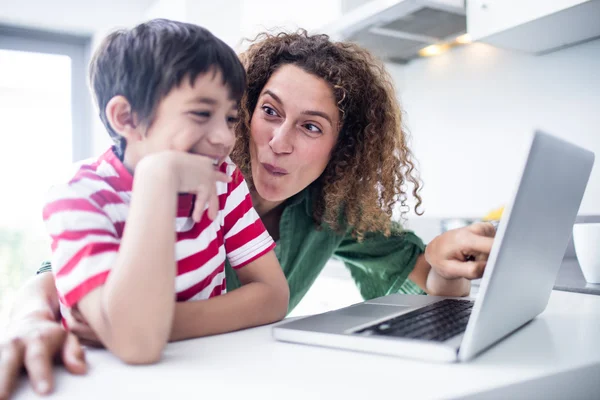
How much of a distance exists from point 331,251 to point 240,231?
2.11 ft

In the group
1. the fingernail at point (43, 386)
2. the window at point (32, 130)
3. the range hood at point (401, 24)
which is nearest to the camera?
the fingernail at point (43, 386)

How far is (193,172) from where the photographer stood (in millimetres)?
520

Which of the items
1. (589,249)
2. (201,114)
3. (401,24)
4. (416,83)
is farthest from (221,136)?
(416,83)

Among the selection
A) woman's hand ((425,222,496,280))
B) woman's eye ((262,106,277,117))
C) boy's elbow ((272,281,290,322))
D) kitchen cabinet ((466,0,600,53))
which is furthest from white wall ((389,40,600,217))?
boy's elbow ((272,281,290,322))

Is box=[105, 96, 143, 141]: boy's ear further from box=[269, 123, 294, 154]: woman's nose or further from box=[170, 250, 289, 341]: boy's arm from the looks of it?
box=[269, 123, 294, 154]: woman's nose

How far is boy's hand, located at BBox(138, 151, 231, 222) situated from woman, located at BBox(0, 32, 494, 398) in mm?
376

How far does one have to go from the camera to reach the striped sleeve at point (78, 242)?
50cm

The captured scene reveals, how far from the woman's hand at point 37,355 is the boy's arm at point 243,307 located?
5.0 inches

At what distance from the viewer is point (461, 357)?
52 centimetres

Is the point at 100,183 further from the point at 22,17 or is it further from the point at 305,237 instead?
the point at 22,17

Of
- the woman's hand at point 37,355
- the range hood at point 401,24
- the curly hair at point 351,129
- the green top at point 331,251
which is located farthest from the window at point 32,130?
the woman's hand at point 37,355

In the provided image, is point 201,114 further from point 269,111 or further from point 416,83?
point 416,83

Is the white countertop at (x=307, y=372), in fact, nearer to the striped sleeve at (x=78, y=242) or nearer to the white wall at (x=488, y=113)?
the striped sleeve at (x=78, y=242)

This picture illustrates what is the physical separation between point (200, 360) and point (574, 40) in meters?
1.75
